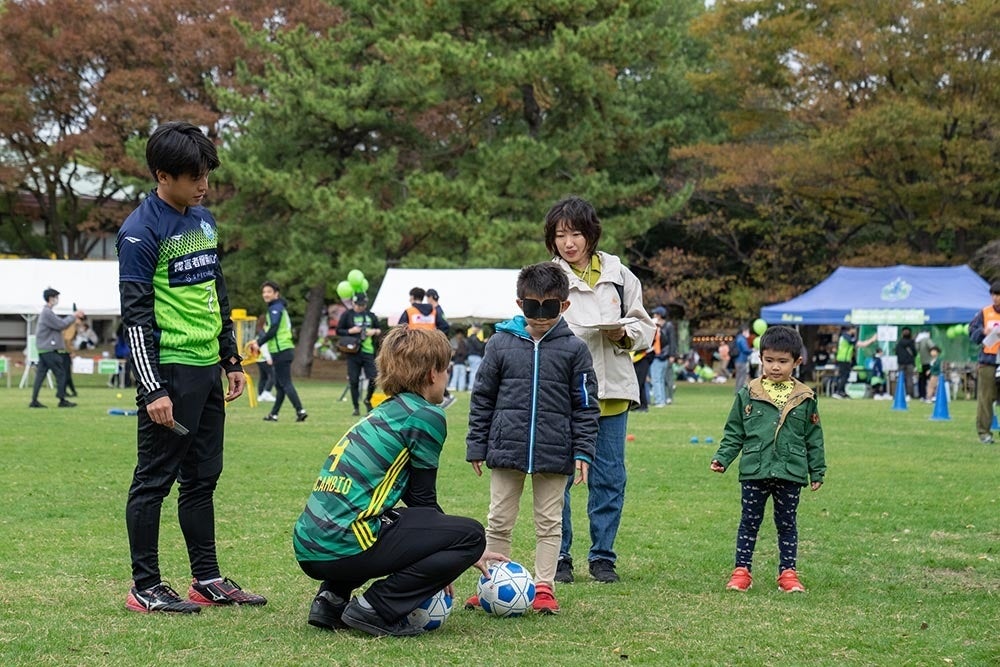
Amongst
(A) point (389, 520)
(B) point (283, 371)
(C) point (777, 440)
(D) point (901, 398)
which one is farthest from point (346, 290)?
(A) point (389, 520)

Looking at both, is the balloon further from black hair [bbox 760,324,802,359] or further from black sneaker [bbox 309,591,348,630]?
black sneaker [bbox 309,591,348,630]

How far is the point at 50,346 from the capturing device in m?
20.6

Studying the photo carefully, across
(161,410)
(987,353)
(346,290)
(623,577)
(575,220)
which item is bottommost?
(623,577)

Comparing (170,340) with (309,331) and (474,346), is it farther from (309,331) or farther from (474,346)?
(309,331)

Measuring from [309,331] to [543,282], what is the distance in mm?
33411

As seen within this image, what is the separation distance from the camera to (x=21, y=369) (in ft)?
134

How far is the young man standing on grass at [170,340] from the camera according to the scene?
17.0ft

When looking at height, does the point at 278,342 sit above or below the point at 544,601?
above

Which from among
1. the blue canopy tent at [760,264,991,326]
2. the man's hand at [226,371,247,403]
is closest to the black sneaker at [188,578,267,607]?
the man's hand at [226,371,247,403]

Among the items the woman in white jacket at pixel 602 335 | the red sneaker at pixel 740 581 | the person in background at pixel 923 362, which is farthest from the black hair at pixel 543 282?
the person in background at pixel 923 362

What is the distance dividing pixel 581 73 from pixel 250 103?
8952mm

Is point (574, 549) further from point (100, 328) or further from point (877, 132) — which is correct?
point (100, 328)

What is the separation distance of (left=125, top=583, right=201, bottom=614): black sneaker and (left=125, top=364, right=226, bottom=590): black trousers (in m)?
0.03

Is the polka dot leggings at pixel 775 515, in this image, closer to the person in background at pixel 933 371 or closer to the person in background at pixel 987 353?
the person in background at pixel 987 353
